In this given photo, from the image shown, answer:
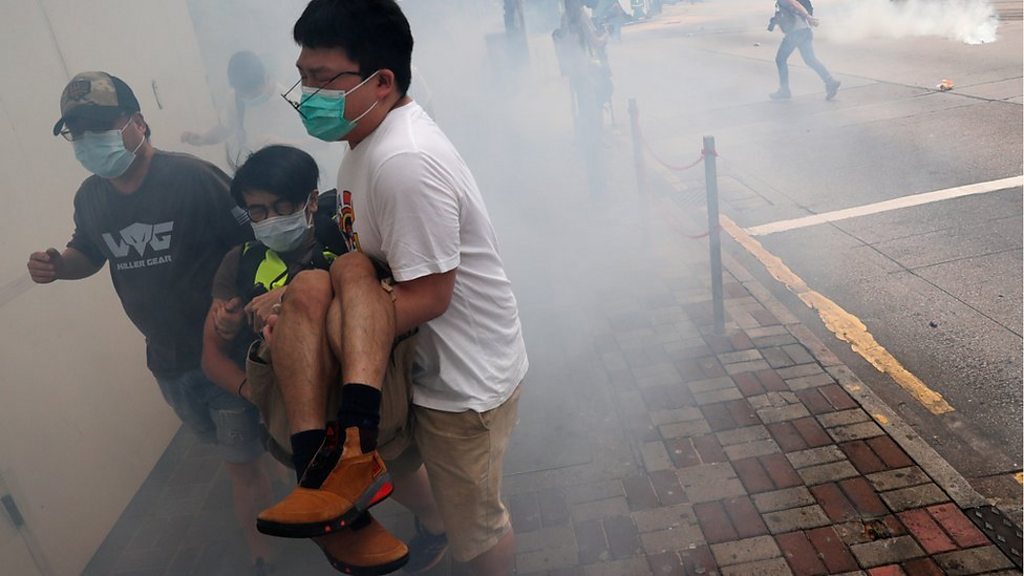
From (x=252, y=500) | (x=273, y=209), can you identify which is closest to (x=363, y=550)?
(x=273, y=209)

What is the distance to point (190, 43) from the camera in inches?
184

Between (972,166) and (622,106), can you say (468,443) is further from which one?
(622,106)

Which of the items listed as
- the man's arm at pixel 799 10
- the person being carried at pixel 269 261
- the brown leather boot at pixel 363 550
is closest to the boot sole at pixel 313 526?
the brown leather boot at pixel 363 550

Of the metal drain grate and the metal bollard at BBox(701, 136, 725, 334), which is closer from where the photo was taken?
the metal drain grate

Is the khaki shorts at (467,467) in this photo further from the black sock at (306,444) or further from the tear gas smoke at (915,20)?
the tear gas smoke at (915,20)

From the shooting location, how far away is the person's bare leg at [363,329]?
183 centimetres

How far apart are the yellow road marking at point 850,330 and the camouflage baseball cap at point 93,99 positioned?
373cm

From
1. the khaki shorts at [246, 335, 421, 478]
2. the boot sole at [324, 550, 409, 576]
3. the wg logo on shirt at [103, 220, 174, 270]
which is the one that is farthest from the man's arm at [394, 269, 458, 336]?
the wg logo on shirt at [103, 220, 174, 270]

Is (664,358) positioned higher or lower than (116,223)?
lower

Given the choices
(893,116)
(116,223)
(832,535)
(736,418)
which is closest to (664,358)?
(736,418)

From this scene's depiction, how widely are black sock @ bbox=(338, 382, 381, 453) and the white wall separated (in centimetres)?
178

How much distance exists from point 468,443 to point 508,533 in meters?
0.44

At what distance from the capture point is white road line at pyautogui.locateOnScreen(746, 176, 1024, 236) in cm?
614

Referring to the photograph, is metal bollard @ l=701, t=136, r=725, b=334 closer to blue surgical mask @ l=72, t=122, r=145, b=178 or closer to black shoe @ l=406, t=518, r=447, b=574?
black shoe @ l=406, t=518, r=447, b=574
